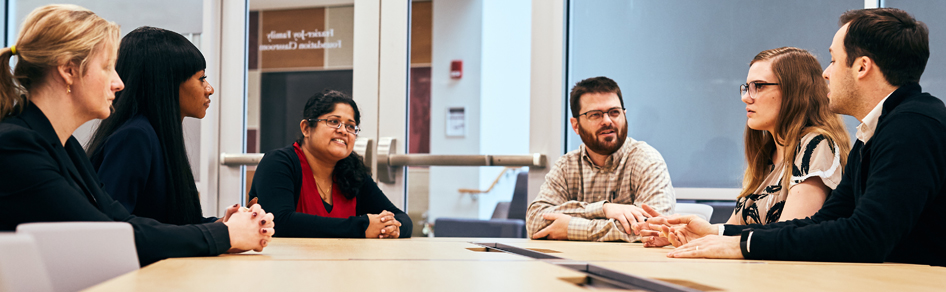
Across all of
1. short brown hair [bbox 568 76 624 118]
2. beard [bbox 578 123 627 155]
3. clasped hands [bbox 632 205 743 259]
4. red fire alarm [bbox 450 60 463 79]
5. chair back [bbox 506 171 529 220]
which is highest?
red fire alarm [bbox 450 60 463 79]

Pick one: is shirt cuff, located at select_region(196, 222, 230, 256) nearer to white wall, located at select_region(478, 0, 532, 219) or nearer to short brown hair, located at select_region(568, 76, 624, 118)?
short brown hair, located at select_region(568, 76, 624, 118)

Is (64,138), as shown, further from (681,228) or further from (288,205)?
(681,228)

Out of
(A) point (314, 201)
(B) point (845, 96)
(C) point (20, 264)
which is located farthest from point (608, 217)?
(C) point (20, 264)

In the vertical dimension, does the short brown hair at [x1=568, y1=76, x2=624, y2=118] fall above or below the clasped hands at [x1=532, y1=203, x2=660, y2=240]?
above

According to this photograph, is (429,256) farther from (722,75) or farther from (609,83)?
(722,75)

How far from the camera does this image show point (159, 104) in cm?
182

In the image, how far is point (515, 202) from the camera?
3.57m

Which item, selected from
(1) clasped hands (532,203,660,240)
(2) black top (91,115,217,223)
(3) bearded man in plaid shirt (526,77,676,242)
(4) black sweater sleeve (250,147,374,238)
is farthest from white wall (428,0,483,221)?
(2) black top (91,115,217,223)

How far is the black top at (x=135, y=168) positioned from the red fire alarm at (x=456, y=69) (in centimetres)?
205

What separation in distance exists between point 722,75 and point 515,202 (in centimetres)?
129

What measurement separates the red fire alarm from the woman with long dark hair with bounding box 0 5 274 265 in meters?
2.29

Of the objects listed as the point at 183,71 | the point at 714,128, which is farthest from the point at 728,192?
the point at 183,71

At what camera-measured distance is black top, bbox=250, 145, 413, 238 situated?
2.26m

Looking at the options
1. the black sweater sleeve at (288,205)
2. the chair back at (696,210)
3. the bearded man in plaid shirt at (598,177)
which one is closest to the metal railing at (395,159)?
the bearded man in plaid shirt at (598,177)
